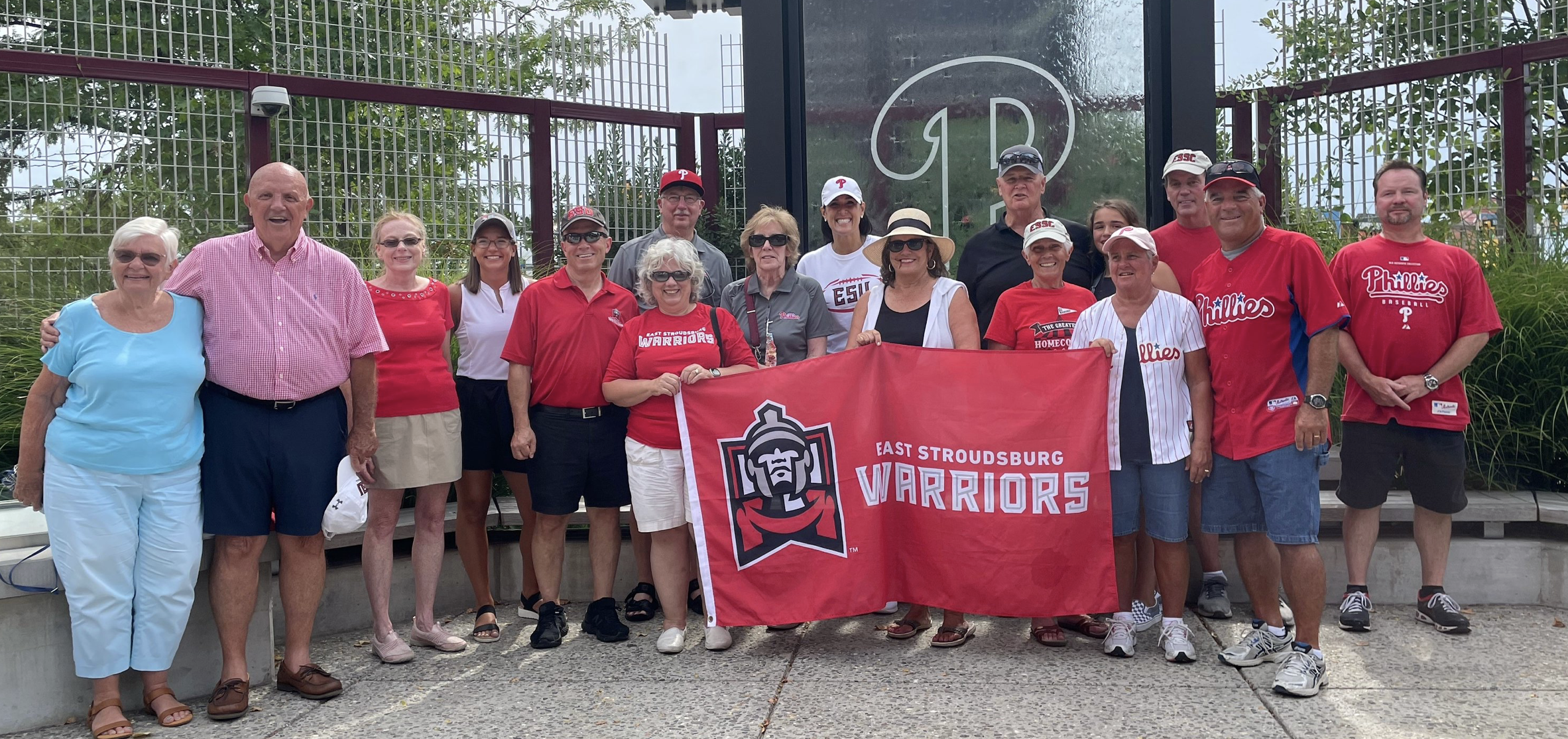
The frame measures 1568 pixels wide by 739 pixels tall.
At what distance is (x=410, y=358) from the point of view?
504 cm

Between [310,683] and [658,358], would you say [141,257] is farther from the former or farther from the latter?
[658,358]

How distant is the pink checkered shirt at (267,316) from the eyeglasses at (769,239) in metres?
1.85

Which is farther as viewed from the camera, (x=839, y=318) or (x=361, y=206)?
(x=361, y=206)

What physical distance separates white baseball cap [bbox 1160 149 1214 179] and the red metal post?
15.2 feet

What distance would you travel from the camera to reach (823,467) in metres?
5.08

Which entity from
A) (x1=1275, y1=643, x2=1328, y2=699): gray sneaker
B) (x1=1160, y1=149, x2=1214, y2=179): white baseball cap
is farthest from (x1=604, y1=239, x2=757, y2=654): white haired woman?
(x1=1275, y1=643, x2=1328, y2=699): gray sneaker

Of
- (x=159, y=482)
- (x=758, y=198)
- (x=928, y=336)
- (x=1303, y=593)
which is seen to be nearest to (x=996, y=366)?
(x=928, y=336)

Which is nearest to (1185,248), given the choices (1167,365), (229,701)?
(1167,365)

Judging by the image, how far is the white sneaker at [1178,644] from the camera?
186 inches

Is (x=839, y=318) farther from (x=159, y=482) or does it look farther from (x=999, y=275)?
(x=159, y=482)

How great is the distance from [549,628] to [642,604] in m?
0.62

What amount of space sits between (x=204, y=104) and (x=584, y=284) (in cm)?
404

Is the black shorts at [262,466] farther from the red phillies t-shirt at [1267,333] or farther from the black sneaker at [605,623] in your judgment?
the red phillies t-shirt at [1267,333]

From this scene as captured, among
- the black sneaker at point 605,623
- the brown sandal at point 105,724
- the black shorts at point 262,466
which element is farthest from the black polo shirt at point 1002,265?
the brown sandal at point 105,724
